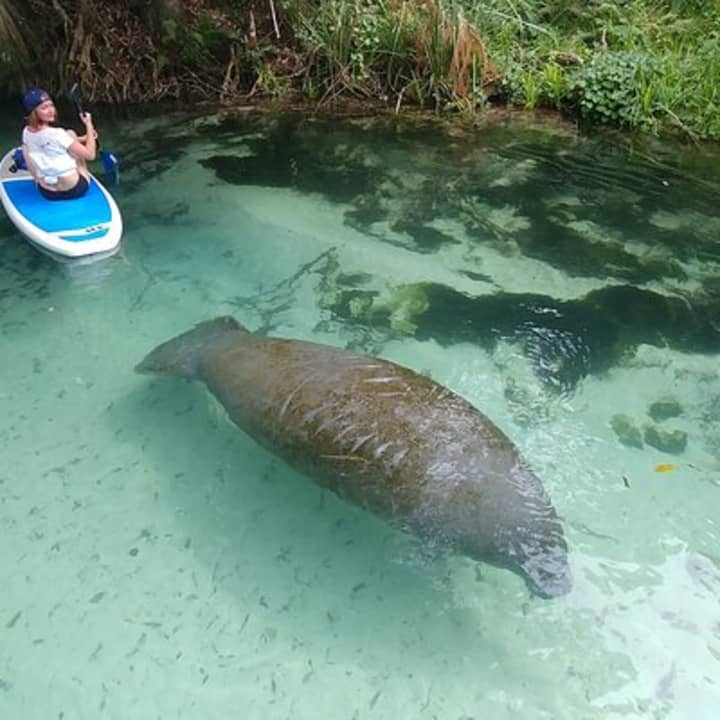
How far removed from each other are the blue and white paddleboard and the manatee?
2329 millimetres

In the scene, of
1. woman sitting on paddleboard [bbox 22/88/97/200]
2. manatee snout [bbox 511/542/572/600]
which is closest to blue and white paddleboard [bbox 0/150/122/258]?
woman sitting on paddleboard [bbox 22/88/97/200]

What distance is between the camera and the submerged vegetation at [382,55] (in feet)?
31.2

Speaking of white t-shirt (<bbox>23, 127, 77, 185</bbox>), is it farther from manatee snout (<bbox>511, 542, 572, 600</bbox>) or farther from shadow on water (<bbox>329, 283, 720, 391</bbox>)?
manatee snout (<bbox>511, 542, 572, 600</bbox>)

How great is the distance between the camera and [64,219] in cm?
684

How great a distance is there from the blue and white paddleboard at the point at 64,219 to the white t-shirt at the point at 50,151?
0.25 m

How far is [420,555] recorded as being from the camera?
427 centimetres

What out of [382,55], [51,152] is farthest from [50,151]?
[382,55]

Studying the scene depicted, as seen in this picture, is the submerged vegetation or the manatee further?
the submerged vegetation

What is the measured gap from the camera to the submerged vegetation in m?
9.51

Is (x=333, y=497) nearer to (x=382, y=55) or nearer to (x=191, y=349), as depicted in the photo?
(x=191, y=349)

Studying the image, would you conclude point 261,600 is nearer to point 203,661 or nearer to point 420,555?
point 203,661

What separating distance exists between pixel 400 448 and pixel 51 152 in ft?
15.3

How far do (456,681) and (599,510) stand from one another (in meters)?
1.41

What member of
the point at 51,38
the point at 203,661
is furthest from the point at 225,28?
the point at 203,661
